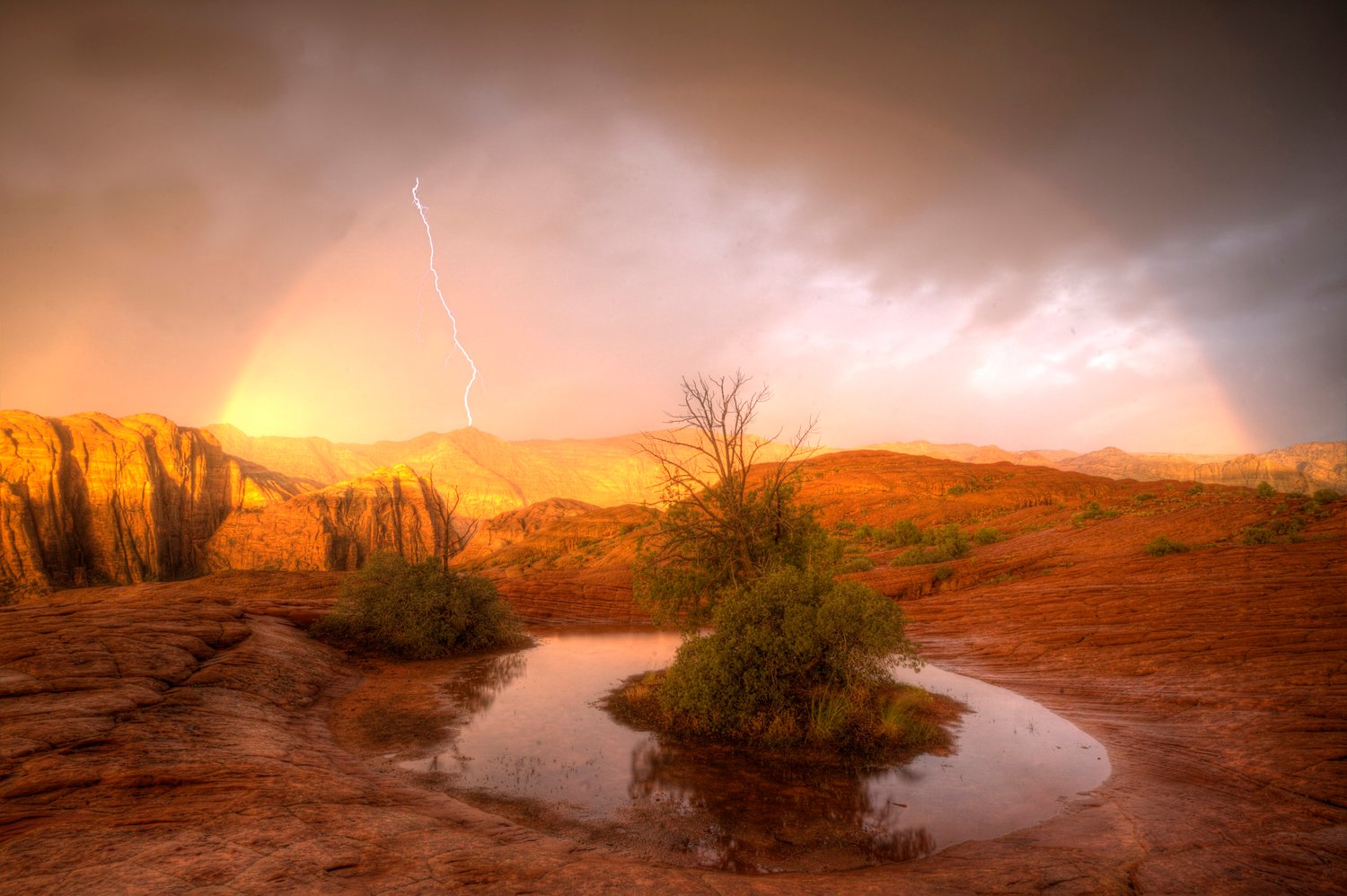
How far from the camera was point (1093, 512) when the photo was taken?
3152cm

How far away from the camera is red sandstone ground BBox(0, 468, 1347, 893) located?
5.57 meters

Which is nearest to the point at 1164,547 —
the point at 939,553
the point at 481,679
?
the point at 939,553

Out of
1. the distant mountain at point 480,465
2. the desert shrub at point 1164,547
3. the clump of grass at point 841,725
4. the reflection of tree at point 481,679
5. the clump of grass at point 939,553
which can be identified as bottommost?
the reflection of tree at point 481,679

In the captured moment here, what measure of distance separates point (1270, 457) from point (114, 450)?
226686mm

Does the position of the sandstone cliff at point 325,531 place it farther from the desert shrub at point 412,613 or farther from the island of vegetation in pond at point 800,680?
the island of vegetation in pond at point 800,680

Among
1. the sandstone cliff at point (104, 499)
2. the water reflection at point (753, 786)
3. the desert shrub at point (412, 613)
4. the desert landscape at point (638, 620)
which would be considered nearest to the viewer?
the desert landscape at point (638, 620)

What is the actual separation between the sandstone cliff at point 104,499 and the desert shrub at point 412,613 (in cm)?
4773

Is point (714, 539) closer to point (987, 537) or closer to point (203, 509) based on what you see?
point (987, 537)

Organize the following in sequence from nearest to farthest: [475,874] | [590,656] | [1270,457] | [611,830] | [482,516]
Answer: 1. [475,874]
2. [611,830]
3. [590,656]
4. [482,516]
5. [1270,457]

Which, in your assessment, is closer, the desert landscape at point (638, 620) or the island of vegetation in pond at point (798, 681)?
the desert landscape at point (638, 620)

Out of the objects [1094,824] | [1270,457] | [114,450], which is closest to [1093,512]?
[1094,824]

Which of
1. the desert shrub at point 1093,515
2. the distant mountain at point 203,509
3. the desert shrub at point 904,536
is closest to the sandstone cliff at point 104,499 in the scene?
the distant mountain at point 203,509

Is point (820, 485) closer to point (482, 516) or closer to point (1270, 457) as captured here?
point (482, 516)

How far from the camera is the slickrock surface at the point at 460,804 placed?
5.54 metres
